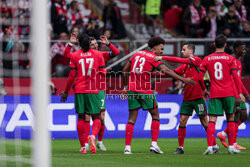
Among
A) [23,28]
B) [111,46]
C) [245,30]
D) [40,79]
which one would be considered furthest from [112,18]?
[40,79]

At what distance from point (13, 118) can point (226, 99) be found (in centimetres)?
620

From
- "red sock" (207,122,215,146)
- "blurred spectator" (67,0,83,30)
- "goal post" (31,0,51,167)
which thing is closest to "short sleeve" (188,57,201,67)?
"red sock" (207,122,215,146)

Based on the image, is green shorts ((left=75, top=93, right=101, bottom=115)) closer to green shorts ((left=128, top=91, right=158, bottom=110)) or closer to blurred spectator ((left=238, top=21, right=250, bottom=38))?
green shorts ((left=128, top=91, right=158, bottom=110))

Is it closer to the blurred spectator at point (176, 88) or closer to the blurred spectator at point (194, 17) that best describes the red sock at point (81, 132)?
the blurred spectator at point (176, 88)

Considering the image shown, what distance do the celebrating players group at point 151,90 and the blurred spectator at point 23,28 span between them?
16.5 ft

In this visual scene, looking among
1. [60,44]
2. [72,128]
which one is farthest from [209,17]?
[72,128]

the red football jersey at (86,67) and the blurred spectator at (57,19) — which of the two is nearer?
the red football jersey at (86,67)

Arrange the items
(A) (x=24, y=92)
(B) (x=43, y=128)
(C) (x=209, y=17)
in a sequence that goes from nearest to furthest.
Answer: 1. (B) (x=43, y=128)
2. (A) (x=24, y=92)
3. (C) (x=209, y=17)

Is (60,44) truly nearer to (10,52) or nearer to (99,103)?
(10,52)

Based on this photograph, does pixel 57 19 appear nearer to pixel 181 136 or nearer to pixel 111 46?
pixel 111 46

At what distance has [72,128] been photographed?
48.8 ft

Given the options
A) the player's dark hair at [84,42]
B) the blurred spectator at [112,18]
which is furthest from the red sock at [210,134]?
the blurred spectator at [112,18]

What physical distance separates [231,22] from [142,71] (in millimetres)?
9267

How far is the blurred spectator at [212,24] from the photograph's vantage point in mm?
19078
